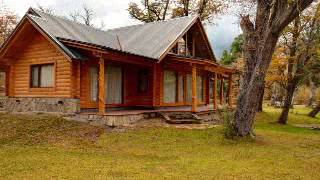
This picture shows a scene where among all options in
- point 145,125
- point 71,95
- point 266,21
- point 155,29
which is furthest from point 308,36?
point 71,95

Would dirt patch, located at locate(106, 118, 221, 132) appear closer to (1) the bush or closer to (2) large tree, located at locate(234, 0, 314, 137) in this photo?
(1) the bush

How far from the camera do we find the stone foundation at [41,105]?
18375 millimetres

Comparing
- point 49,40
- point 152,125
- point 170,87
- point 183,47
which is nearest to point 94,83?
point 49,40

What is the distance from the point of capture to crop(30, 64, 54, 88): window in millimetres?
19811

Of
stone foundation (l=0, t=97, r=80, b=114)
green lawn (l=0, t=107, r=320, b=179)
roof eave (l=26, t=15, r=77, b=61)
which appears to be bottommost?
green lawn (l=0, t=107, r=320, b=179)

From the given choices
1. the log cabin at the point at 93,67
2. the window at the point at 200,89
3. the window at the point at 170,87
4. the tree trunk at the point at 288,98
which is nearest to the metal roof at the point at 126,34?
the log cabin at the point at 93,67

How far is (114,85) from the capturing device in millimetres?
21141

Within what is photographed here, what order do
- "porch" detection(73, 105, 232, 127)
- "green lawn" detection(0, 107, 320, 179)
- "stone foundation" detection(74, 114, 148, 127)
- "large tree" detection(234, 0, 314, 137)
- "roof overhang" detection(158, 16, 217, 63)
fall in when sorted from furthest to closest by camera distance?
"roof overhang" detection(158, 16, 217, 63)
"porch" detection(73, 105, 232, 127)
"stone foundation" detection(74, 114, 148, 127)
"large tree" detection(234, 0, 314, 137)
"green lawn" detection(0, 107, 320, 179)

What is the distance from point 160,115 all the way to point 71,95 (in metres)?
4.79

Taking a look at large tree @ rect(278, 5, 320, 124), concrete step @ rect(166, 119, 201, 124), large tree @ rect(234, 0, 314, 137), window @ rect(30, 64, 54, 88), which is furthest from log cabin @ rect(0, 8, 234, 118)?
large tree @ rect(278, 5, 320, 124)

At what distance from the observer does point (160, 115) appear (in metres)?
20.3

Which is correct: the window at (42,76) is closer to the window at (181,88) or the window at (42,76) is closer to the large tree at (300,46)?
the window at (181,88)

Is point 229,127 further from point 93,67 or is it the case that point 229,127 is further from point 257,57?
point 93,67

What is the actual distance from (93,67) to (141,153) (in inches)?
313
